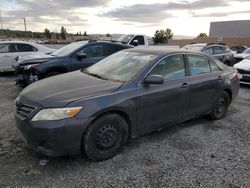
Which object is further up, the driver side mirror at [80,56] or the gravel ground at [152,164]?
the driver side mirror at [80,56]

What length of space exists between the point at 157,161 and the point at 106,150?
749mm

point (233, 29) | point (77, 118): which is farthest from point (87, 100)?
point (233, 29)

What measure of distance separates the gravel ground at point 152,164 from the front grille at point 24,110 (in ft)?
2.14

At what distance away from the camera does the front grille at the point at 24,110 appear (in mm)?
3424

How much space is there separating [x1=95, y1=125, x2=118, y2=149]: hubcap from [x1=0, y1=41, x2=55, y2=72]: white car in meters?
7.75

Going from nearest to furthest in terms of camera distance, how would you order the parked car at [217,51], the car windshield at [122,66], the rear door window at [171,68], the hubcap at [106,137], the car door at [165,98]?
the hubcap at [106,137], the car door at [165,98], the car windshield at [122,66], the rear door window at [171,68], the parked car at [217,51]

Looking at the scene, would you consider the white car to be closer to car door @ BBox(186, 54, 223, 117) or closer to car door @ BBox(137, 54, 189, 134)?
Answer: car door @ BBox(186, 54, 223, 117)

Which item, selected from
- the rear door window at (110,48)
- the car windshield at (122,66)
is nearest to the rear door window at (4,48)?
the rear door window at (110,48)

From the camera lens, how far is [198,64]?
5.00 metres

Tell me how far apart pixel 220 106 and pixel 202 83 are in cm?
99

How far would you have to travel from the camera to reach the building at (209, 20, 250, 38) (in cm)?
5641

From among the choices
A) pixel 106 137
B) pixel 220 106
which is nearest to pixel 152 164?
pixel 106 137

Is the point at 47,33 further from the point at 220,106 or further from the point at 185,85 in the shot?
the point at 185,85

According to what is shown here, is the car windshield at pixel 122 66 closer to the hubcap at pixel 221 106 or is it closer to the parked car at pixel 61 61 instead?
the hubcap at pixel 221 106
